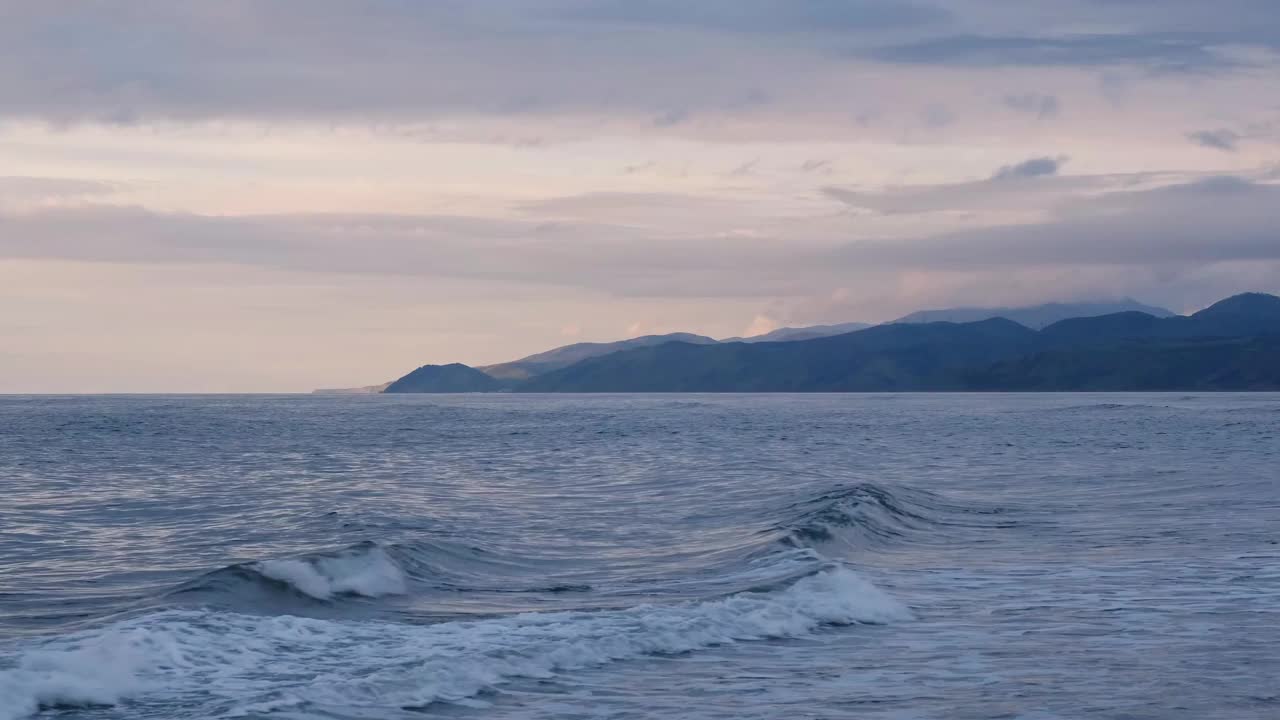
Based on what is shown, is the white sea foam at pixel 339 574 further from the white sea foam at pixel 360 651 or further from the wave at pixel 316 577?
the white sea foam at pixel 360 651

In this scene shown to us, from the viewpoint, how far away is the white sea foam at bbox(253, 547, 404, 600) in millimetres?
→ 20016

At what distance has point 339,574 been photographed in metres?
20.8

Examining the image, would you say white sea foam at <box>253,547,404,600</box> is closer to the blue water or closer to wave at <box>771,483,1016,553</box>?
the blue water

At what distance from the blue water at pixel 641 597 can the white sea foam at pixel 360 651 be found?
53 mm

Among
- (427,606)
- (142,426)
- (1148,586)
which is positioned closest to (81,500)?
(427,606)

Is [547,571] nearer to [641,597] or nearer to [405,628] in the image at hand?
[641,597]

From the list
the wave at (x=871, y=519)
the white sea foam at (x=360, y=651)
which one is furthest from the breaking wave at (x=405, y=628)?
the wave at (x=871, y=519)

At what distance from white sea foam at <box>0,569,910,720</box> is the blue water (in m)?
0.05

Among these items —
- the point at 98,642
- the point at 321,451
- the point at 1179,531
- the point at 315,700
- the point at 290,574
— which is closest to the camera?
the point at 315,700

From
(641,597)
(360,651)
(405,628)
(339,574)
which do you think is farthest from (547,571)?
(360,651)

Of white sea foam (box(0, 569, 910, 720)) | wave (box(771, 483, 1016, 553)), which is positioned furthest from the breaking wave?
wave (box(771, 483, 1016, 553))

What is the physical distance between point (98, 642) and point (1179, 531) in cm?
2172

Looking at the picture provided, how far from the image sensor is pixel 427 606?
1908 cm

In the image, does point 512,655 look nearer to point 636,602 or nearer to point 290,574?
point 636,602
